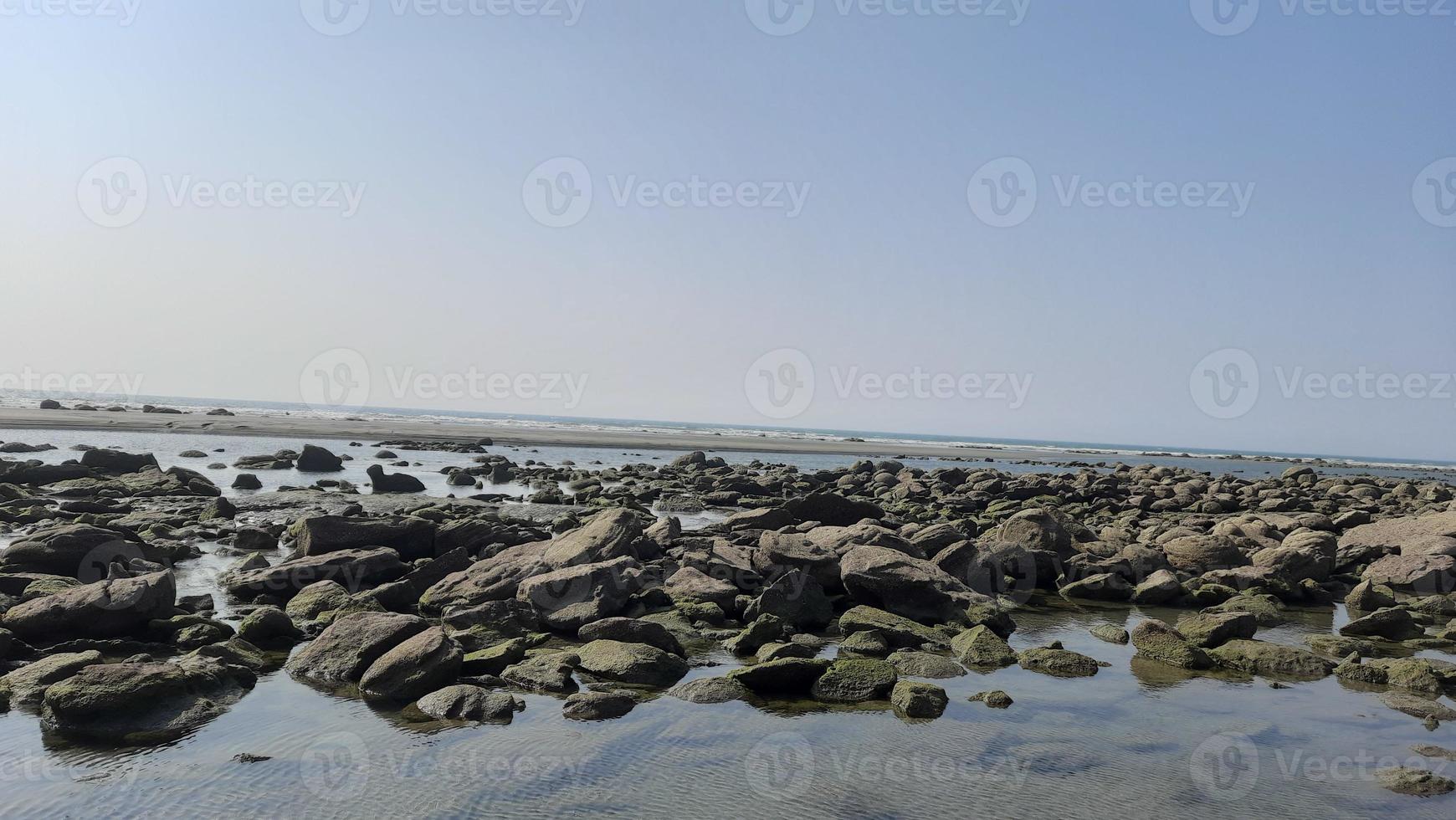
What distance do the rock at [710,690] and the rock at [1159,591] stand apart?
955cm

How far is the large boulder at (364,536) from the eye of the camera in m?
15.3

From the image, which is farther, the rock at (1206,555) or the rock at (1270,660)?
the rock at (1206,555)

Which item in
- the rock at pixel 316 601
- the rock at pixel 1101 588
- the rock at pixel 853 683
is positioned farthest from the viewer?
the rock at pixel 1101 588

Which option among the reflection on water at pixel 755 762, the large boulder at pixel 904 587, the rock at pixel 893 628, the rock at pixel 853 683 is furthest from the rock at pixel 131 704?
the large boulder at pixel 904 587

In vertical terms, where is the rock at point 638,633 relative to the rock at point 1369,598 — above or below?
below

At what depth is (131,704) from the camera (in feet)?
26.5

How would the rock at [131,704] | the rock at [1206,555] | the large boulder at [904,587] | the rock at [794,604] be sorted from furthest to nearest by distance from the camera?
the rock at [1206,555]
the large boulder at [904,587]
the rock at [794,604]
the rock at [131,704]

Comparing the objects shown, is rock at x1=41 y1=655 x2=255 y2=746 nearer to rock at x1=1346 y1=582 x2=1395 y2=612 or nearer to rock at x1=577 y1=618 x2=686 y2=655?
rock at x1=577 y1=618 x2=686 y2=655

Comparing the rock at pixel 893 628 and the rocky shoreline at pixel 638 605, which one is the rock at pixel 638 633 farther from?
the rock at pixel 893 628

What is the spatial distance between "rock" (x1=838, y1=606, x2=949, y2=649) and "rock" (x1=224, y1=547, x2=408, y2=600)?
772 cm

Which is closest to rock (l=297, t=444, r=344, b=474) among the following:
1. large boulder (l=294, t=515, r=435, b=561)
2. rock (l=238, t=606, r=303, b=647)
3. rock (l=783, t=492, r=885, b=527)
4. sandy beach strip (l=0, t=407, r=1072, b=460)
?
large boulder (l=294, t=515, r=435, b=561)

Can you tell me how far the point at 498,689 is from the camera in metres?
9.21

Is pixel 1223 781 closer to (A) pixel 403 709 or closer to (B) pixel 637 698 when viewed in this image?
(B) pixel 637 698

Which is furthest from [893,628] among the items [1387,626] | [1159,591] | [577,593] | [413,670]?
[1387,626]
